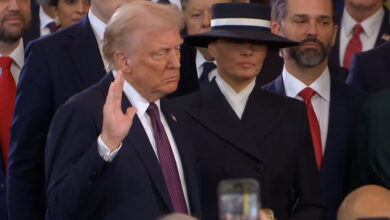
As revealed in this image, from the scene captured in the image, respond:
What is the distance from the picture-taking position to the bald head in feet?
11.5

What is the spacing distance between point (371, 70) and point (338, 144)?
0.57m

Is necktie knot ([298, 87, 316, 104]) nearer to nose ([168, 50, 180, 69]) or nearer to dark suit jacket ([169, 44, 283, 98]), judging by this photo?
dark suit jacket ([169, 44, 283, 98])

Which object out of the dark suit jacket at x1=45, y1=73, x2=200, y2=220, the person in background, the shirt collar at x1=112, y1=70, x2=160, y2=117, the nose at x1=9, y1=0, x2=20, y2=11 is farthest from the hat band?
the person in background

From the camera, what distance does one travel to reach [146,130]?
143 inches

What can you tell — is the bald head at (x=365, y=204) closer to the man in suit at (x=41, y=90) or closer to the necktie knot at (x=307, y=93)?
the necktie knot at (x=307, y=93)

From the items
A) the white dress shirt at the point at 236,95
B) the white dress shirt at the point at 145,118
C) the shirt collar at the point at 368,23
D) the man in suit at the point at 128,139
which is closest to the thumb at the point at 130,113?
the man in suit at the point at 128,139

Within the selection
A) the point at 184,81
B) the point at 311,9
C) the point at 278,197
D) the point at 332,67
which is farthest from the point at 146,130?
the point at 332,67

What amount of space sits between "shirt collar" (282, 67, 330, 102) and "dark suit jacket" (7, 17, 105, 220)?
907mm

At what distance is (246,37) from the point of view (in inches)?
157

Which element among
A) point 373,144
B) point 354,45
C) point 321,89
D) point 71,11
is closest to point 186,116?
point 373,144

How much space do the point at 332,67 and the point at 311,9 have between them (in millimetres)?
510

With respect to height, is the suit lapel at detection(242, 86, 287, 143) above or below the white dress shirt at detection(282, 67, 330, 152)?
above

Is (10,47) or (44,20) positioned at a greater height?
(10,47)

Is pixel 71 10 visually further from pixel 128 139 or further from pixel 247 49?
pixel 128 139
